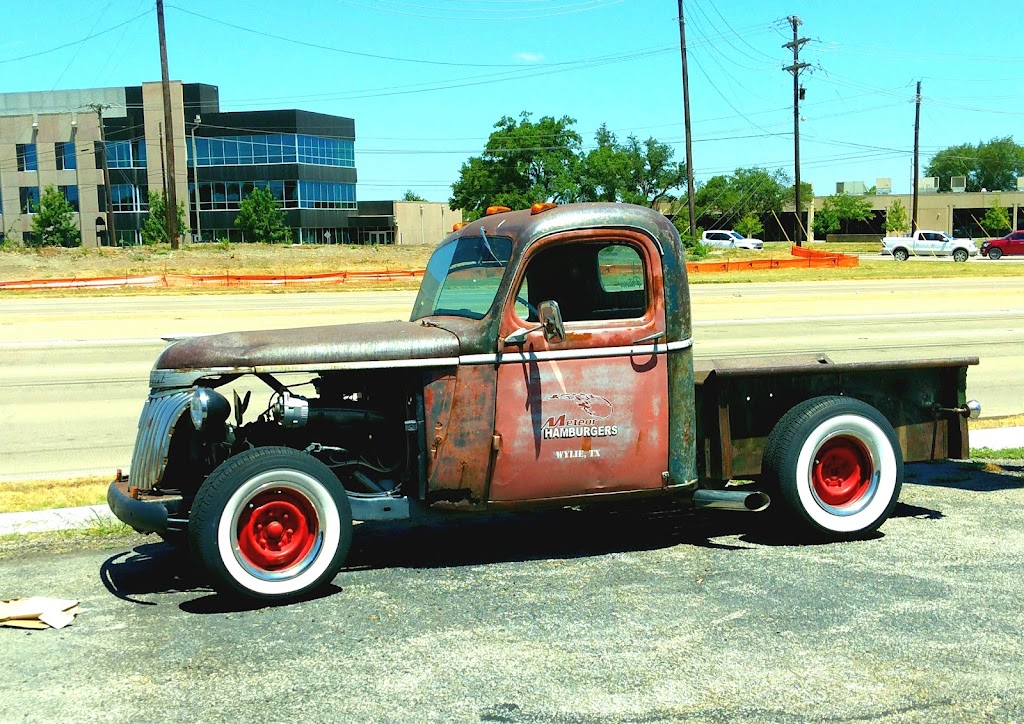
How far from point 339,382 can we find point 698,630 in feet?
7.90

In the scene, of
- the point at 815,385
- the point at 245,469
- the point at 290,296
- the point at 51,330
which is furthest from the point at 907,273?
the point at 245,469

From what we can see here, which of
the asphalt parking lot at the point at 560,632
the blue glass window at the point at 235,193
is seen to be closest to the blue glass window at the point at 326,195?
the blue glass window at the point at 235,193

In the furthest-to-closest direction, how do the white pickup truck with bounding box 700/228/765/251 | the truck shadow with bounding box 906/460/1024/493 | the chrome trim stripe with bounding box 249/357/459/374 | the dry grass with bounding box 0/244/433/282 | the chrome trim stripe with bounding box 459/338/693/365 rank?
the white pickup truck with bounding box 700/228/765/251, the dry grass with bounding box 0/244/433/282, the truck shadow with bounding box 906/460/1024/493, the chrome trim stripe with bounding box 459/338/693/365, the chrome trim stripe with bounding box 249/357/459/374

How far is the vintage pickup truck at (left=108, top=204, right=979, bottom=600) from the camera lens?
18.0 feet

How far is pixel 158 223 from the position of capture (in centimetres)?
8712

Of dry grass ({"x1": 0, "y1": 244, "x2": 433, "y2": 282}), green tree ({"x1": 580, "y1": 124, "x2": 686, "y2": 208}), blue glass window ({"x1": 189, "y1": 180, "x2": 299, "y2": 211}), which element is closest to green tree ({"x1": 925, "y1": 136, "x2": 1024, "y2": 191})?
green tree ({"x1": 580, "y1": 124, "x2": 686, "y2": 208})

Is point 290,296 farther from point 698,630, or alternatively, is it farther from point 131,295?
point 698,630

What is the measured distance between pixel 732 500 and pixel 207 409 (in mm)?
2995

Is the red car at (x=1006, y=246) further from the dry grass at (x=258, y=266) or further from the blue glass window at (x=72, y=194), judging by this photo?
the blue glass window at (x=72, y=194)

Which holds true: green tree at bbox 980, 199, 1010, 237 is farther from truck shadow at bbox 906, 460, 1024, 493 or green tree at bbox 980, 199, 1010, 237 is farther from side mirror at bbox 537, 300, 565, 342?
side mirror at bbox 537, 300, 565, 342

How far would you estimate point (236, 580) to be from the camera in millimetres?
5293

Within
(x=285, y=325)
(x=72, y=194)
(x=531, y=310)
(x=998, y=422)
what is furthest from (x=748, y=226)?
(x=531, y=310)

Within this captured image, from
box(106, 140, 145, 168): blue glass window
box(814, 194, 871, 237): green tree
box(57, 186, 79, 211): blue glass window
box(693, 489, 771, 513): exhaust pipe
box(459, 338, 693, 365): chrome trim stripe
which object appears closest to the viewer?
box(459, 338, 693, 365): chrome trim stripe

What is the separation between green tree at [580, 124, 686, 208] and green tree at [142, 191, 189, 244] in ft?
106
